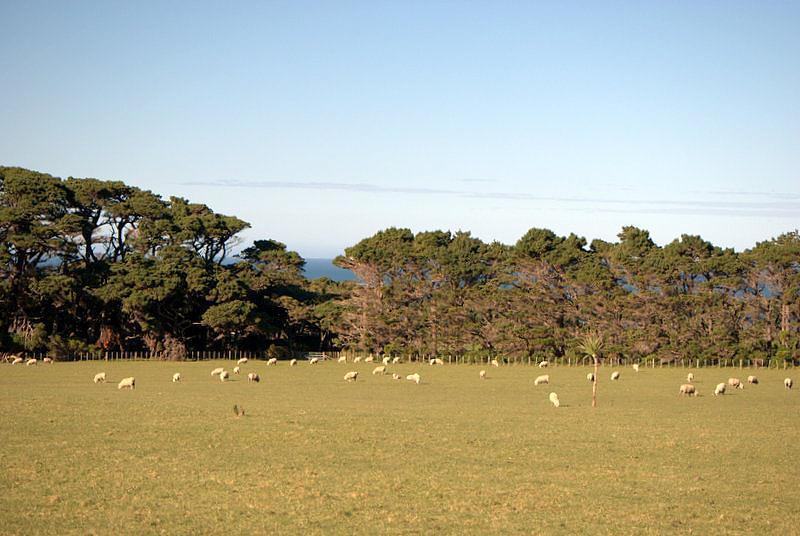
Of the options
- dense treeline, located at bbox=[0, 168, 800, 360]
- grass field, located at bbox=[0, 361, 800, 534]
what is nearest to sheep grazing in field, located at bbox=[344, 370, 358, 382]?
grass field, located at bbox=[0, 361, 800, 534]

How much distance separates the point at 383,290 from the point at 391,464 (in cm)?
5399

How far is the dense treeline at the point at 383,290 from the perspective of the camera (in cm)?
6334

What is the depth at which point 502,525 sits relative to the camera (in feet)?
48.5

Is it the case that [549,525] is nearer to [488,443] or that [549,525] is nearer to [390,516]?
[390,516]

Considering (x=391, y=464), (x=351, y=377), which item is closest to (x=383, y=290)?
(x=351, y=377)

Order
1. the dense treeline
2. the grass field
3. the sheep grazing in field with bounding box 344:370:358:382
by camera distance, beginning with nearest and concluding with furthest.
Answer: the grass field → the sheep grazing in field with bounding box 344:370:358:382 → the dense treeline

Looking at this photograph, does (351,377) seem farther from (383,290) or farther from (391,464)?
(391,464)

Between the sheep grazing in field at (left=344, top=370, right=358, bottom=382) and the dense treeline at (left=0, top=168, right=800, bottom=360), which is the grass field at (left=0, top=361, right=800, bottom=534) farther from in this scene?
the dense treeline at (left=0, top=168, right=800, bottom=360)

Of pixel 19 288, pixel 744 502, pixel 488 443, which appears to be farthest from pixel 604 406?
pixel 19 288

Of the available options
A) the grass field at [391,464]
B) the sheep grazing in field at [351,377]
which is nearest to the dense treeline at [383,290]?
the sheep grazing in field at [351,377]

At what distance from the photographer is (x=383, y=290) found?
74.1 metres

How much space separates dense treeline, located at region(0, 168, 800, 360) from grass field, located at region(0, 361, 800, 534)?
93.0 feet

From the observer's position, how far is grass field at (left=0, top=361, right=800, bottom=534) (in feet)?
49.7

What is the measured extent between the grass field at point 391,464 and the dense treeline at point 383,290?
28353 mm
